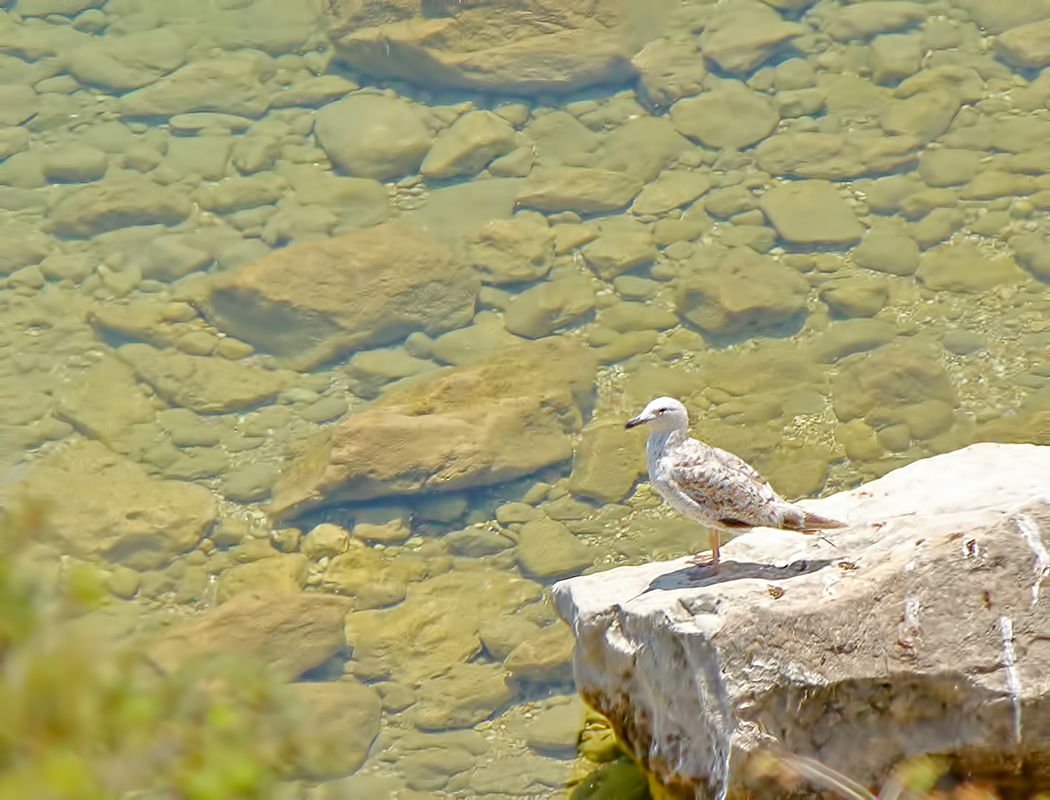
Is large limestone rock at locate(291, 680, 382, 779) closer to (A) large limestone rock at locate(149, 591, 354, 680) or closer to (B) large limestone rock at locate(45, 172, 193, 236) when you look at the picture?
(A) large limestone rock at locate(149, 591, 354, 680)

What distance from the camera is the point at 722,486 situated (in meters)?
4.36

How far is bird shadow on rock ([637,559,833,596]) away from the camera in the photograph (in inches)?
160

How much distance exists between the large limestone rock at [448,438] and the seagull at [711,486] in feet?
12.1

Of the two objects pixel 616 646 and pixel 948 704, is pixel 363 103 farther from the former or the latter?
pixel 948 704

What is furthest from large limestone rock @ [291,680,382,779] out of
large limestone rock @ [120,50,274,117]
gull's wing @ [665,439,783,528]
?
large limestone rock @ [120,50,274,117]

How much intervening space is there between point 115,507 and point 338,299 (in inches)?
101

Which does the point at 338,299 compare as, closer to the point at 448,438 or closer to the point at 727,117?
the point at 448,438

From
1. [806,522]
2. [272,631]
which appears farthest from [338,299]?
[806,522]

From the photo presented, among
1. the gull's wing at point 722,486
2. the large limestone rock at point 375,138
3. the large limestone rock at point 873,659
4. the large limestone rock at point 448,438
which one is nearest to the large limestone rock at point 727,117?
the large limestone rock at point 375,138

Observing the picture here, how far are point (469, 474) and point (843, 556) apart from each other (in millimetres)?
4544

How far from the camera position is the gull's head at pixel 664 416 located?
4.64m

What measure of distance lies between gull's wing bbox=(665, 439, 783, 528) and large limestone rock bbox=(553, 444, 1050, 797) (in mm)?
401

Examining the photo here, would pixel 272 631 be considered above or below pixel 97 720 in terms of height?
below

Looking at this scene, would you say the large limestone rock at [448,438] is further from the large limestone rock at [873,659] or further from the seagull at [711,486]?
the large limestone rock at [873,659]
